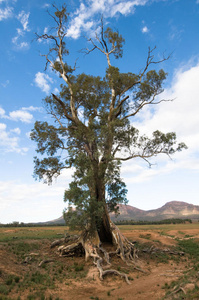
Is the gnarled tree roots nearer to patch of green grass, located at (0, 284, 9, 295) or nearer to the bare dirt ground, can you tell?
the bare dirt ground

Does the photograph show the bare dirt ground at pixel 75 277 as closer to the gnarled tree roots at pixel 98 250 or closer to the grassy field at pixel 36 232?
the gnarled tree roots at pixel 98 250

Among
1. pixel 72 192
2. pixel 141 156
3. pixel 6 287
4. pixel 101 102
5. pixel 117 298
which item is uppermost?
pixel 101 102

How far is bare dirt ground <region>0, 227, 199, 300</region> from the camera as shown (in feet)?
42.1

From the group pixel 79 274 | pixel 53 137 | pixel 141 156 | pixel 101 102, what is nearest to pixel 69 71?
pixel 101 102

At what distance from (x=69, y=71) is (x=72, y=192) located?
58.3 ft

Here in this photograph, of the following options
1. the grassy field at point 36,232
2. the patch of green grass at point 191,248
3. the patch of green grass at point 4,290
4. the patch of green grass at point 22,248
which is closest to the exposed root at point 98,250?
the patch of green grass at point 22,248

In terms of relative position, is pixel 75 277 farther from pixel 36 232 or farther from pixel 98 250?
pixel 36 232

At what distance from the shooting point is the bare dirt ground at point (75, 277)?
1283cm

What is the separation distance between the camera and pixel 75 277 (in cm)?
1588

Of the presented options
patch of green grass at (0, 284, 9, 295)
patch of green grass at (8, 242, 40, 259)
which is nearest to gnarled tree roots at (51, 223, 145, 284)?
patch of green grass at (8, 242, 40, 259)

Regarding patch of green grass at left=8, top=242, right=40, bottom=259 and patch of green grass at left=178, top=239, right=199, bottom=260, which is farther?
patch of green grass at left=178, top=239, right=199, bottom=260

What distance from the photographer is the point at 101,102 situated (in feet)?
88.6

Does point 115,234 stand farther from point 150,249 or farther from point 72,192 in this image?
point 72,192

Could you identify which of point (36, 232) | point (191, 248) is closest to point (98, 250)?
point (191, 248)
